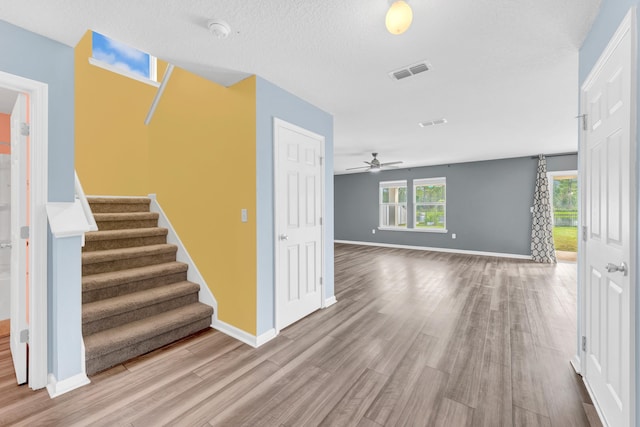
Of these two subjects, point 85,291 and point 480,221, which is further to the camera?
point 480,221

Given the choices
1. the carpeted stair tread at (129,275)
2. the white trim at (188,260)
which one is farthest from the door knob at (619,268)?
the carpeted stair tread at (129,275)

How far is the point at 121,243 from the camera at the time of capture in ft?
9.81

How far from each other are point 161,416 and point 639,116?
9.62ft

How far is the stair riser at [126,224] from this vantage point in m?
3.09

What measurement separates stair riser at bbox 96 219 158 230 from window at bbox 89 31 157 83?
264cm

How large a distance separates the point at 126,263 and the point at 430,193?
736 cm

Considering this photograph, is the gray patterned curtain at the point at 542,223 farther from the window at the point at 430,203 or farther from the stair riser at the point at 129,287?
the stair riser at the point at 129,287

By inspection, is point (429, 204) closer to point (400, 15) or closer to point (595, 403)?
point (595, 403)

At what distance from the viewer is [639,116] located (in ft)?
3.90

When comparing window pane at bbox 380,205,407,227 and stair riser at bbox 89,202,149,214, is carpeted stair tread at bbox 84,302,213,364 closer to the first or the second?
stair riser at bbox 89,202,149,214

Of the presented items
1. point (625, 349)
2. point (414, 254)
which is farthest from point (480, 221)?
point (625, 349)

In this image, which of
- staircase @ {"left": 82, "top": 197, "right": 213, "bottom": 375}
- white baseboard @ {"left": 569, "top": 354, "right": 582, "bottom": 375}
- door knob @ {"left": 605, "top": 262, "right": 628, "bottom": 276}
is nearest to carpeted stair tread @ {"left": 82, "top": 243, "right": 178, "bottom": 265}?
staircase @ {"left": 82, "top": 197, "right": 213, "bottom": 375}

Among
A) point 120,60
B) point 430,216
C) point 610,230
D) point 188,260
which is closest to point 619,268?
point 610,230

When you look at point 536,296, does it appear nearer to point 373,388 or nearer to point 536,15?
point 373,388
